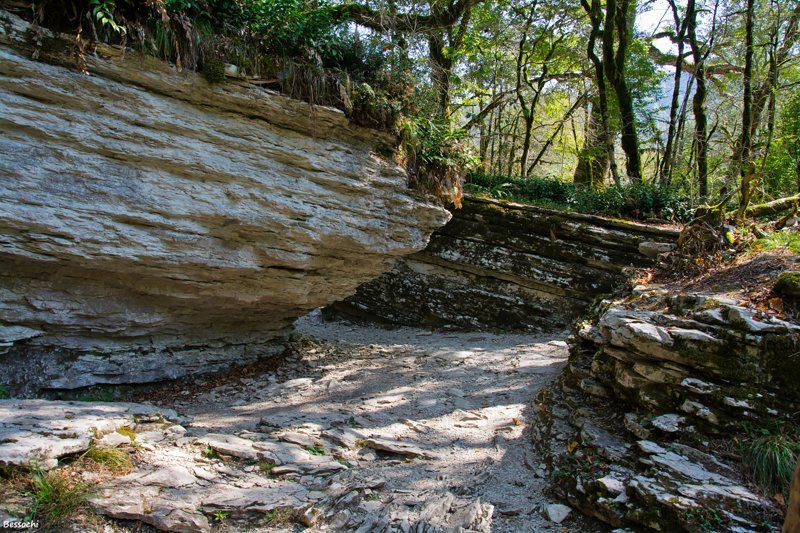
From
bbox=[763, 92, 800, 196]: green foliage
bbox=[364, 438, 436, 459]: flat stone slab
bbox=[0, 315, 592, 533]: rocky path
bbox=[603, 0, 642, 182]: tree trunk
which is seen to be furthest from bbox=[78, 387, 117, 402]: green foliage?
bbox=[763, 92, 800, 196]: green foliage

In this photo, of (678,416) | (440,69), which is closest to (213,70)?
(678,416)

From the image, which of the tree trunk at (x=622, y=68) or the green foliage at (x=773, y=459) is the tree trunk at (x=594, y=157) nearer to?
the tree trunk at (x=622, y=68)

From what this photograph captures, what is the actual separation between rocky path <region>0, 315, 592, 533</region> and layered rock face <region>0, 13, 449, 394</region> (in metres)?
1.18

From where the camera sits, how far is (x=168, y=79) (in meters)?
5.27

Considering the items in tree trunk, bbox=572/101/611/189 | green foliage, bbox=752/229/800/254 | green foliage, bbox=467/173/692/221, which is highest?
tree trunk, bbox=572/101/611/189

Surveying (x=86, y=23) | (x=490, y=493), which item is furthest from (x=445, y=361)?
(x=86, y=23)

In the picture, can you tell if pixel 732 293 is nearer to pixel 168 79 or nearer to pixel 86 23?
pixel 168 79

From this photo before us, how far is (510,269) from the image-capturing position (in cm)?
961

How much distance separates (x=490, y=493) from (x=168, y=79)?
5.46m

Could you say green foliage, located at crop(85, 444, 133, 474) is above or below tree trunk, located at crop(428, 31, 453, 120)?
below

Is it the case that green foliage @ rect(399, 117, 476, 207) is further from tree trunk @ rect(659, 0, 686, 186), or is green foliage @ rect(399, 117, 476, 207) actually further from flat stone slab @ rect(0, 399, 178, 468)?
tree trunk @ rect(659, 0, 686, 186)

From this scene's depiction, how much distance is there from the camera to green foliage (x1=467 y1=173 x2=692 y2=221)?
9.94 m

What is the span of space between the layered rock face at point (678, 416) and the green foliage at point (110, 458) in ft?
11.3

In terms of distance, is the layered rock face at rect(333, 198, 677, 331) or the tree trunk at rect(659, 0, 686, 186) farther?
the tree trunk at rect(659, 0, 686, 186)
